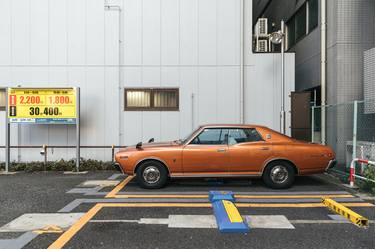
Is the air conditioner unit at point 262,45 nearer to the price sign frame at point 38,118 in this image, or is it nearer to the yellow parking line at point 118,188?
the price sign frame at point 38,118

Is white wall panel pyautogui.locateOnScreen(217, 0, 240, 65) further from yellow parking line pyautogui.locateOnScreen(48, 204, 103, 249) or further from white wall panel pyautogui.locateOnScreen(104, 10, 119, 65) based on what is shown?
yellow parking line pyautogui.locateOnScreen(48, 204, 103, 249)

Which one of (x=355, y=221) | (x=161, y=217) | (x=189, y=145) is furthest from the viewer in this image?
(x=189, y=145)

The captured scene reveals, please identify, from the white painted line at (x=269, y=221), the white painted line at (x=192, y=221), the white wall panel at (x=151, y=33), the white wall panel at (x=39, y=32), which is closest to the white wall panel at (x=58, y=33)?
the white wall panel at (x=39, y=32)

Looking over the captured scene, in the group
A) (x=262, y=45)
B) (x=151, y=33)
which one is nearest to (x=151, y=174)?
(x=151, y=33)

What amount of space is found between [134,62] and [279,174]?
240 inches

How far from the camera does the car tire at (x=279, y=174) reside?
7.65m

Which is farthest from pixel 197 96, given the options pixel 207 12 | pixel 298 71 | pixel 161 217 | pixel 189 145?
pixel 161 217

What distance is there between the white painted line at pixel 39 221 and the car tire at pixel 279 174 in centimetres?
405

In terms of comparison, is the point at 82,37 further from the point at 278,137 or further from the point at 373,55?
the point at 373,55

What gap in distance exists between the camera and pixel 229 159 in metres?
7.59

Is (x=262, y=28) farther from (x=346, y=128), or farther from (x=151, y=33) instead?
(x=346, y=128)

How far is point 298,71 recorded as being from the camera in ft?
45.3

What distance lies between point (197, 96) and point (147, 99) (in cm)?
163

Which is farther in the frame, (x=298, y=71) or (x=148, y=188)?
(x=298, y=71)
